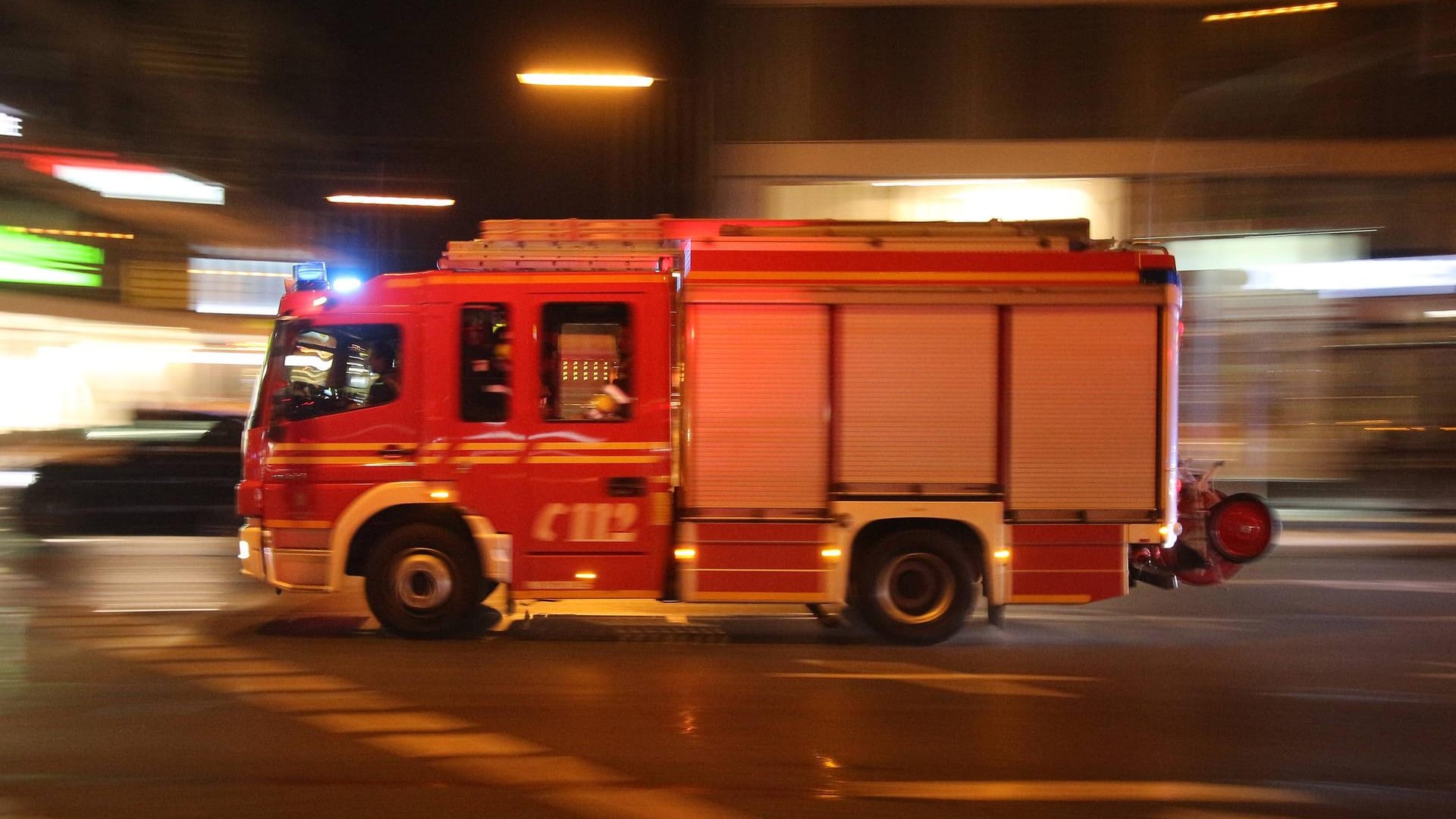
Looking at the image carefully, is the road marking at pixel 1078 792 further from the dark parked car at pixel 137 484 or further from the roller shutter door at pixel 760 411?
the dark parked car at pixel 137 484

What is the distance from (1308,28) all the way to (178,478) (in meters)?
16.3

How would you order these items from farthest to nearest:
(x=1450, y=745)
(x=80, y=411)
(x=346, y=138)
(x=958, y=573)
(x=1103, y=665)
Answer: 1. (x=80, y=411)
2. (x=346, y=138)
3. (x=958, y=573)
4. (x=1103, y=665)
5. (x=1450, y=745)

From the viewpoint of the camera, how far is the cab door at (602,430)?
321 inches

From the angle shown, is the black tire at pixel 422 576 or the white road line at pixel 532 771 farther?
the black tire at pixel 422 576

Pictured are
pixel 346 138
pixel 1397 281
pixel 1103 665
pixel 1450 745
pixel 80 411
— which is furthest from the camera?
pixel 80 411

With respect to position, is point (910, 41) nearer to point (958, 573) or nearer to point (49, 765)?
point (958, 573)

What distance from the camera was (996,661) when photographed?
793cm

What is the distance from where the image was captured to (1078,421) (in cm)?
820

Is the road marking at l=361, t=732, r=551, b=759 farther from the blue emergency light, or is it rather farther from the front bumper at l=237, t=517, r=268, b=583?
the blue emergency light

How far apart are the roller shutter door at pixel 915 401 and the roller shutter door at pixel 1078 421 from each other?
9.1 inches

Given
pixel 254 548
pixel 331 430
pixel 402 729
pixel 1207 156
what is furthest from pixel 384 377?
pixel 1207 156

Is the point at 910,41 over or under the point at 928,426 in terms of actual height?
over

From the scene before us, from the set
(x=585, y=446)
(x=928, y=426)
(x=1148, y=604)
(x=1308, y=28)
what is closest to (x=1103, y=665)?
(x=928, y=426)

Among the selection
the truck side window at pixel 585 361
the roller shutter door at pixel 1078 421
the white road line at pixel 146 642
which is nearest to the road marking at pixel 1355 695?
the roller shutter door at pixel 1078 421
